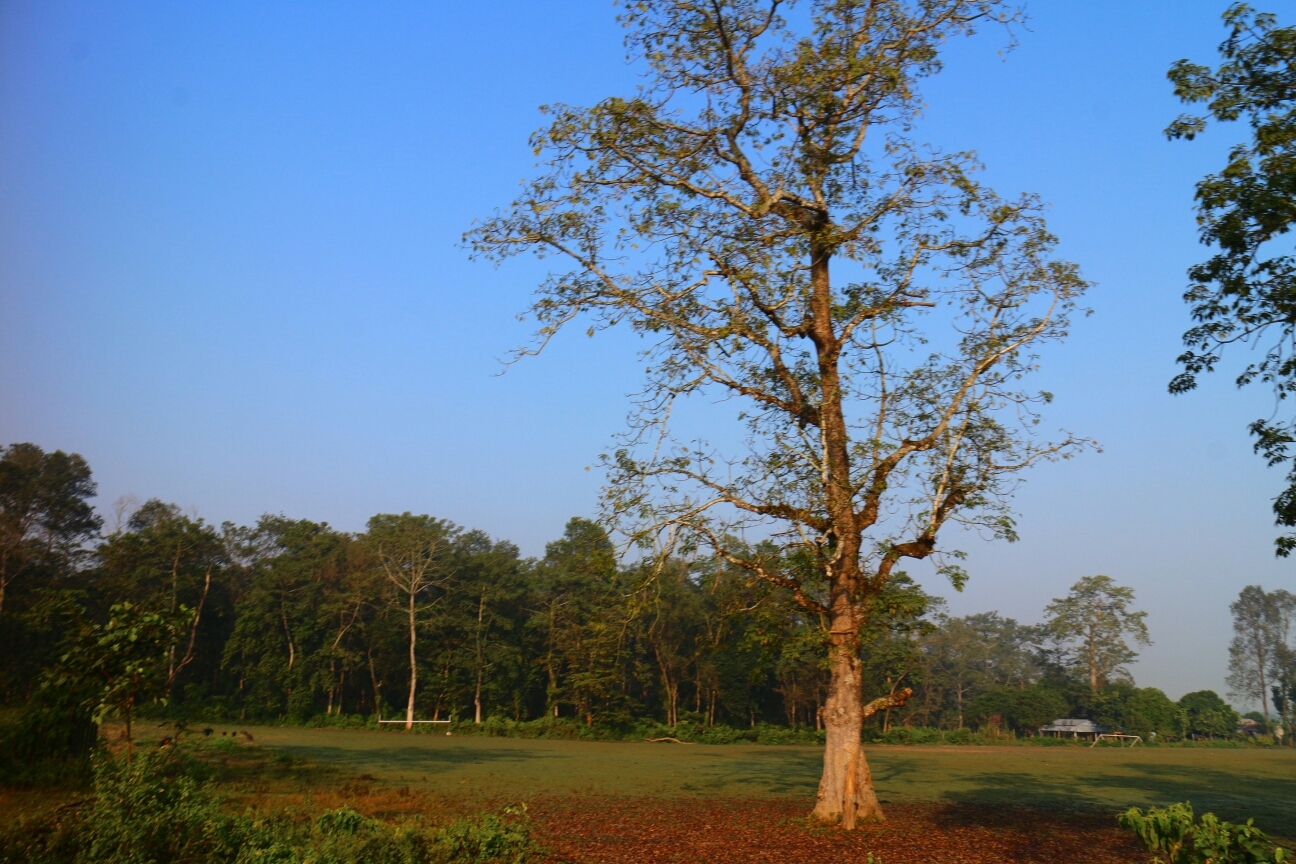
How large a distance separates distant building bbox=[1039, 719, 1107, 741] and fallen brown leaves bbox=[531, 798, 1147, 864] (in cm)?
5752

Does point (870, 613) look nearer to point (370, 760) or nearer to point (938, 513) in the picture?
point (938, 513)

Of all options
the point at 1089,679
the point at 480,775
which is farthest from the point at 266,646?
the point at 1089,679

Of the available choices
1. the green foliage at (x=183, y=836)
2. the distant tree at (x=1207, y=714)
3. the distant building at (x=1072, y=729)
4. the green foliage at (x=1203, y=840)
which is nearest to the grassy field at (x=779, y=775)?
the green foliage at (x=183, y=836)

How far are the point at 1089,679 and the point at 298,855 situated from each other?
282 ft

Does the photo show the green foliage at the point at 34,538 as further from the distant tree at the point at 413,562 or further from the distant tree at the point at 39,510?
the distant tree at the point at 413,562

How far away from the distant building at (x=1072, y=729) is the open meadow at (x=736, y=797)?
35.5 meters

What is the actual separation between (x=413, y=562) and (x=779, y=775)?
3110cm

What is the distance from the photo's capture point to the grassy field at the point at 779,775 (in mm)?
19359

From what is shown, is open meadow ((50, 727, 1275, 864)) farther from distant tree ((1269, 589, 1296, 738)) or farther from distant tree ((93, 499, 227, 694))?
distant tree ((1269, 589, 1296, 738))

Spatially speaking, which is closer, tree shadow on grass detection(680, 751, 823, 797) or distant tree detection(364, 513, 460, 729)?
tree shadow on grass detection(680, 751, 823, 797)

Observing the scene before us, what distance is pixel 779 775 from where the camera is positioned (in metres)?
25.1

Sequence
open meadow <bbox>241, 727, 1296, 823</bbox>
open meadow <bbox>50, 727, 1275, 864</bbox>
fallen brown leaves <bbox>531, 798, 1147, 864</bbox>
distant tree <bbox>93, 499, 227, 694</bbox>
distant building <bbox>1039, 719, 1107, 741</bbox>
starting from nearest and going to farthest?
fallen brown leaves <bbox>531, 798, 1147, 864</bbox>
open meadow <bbox>50, 727, 1275, 864</bbox>
open meadow <bbox>241, 727, 1296, 823</bbox>
distant tree <bbox>93, 499, 227, 694</bbox>
distant building <bbox>1039, 719, 1107, 741</bbox>

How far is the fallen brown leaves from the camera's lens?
1135 cm

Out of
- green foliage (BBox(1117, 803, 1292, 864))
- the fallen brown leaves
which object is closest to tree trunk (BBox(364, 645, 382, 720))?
the fallen brown leaves
